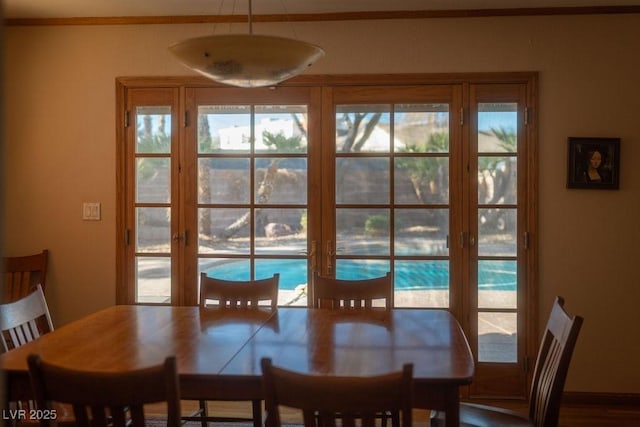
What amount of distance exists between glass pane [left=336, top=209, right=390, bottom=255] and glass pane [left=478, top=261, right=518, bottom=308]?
0.62m

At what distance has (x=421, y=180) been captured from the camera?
12.0ft

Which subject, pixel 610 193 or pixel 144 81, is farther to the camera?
pixel 144 81

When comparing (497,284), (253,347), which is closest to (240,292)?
(253,347)

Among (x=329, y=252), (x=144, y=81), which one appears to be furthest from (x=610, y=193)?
(x=144, y=81)

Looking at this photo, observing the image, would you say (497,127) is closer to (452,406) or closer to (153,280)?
(452,406)

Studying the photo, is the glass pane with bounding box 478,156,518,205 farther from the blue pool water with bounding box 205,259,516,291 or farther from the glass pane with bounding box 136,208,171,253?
the glass pane with bounding box 136,208,171,253

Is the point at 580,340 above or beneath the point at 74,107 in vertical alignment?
beneath

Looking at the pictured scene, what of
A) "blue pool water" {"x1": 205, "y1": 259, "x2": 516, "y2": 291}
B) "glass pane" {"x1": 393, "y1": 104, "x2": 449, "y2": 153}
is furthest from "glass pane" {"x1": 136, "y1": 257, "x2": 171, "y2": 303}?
"glass pane" {"x1": 393, "y1": 104, "x2": 449, "y2": 153}

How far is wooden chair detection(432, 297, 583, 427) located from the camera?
1919 mm

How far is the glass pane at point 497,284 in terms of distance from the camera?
11.9ft

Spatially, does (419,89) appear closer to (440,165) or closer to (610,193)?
(440,165)

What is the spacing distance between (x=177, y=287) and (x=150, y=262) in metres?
0.25

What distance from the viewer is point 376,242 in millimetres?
3711

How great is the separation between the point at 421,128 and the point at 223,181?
1311 millimetres
